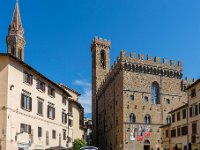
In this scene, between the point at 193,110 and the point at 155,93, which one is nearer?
the point at 193,110

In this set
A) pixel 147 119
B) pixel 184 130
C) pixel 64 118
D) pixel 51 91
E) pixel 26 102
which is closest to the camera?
pixel 26 102

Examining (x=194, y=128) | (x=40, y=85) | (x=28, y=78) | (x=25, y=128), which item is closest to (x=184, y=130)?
(x=194, y=128)

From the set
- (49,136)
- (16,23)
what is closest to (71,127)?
(49,136)

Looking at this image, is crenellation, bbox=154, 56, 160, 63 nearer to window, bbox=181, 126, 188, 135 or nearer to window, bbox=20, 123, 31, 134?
window, bbox=181, 126, 188, 135

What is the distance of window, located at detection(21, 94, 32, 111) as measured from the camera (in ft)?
124

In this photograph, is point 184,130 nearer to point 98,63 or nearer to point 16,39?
point 98,63

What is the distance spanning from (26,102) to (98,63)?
67.2m

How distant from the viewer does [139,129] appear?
2778 inches

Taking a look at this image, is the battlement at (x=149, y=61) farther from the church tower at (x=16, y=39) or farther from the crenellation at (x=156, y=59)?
the church tower at (x=16, y=39)

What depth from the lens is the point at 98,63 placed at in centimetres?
10575

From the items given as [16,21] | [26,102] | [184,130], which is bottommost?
[184,130]

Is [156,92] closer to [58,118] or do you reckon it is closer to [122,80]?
[122,80]

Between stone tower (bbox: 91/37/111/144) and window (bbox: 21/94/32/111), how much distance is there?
64.9 metres

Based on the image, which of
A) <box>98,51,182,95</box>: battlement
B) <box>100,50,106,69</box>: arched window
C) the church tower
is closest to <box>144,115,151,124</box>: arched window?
<box>98,51,182,95</box>: battlement
